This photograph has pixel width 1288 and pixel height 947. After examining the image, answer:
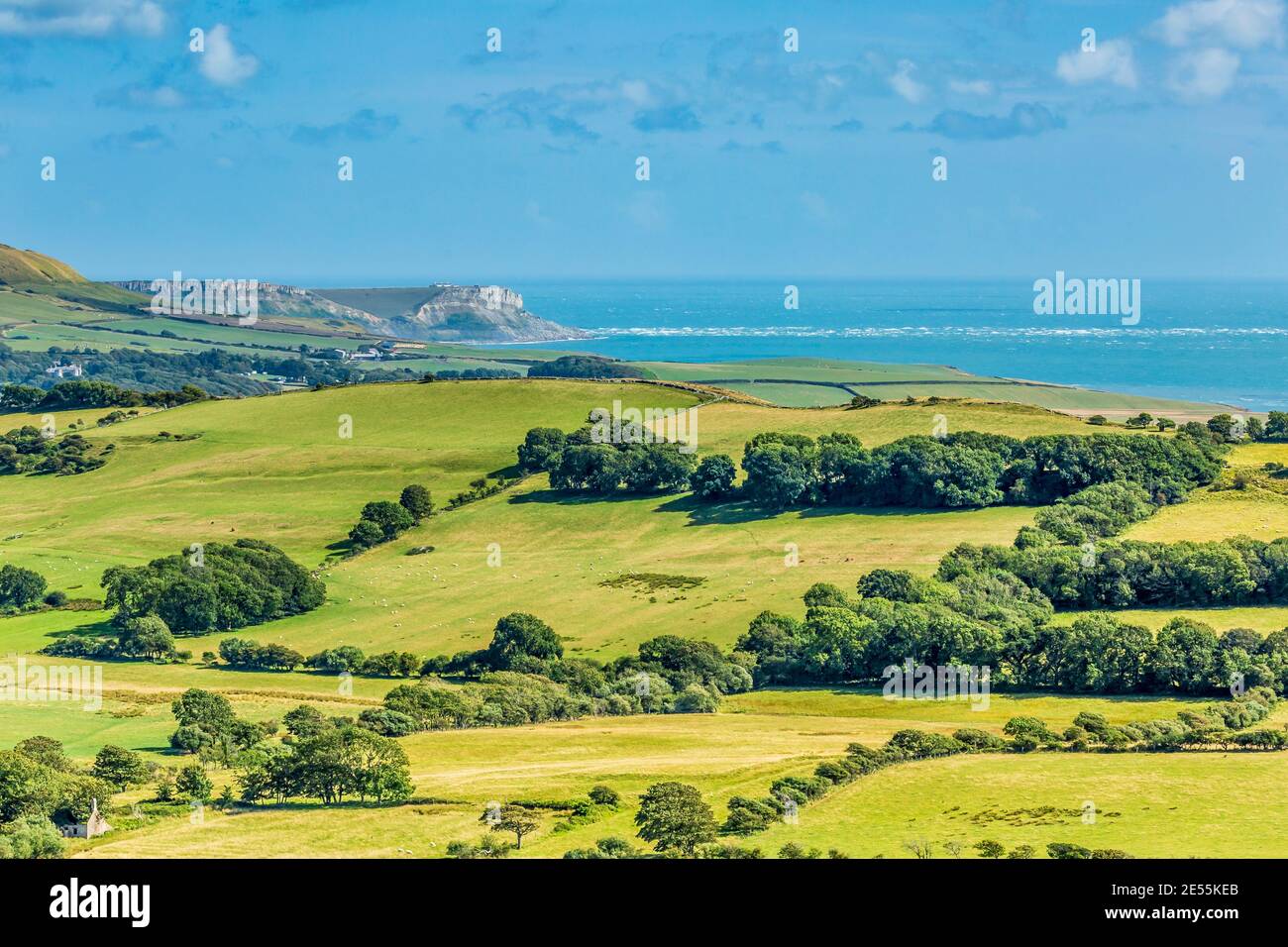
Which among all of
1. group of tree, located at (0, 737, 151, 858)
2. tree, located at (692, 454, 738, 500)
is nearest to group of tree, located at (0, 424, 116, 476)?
tree, located at (692, 454, 738, 500)

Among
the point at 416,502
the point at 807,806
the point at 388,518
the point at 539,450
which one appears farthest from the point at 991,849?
the point at 539,450

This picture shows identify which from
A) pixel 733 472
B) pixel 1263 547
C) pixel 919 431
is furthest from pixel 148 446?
pixel 1263 547

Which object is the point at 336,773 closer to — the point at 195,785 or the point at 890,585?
the point at 195,785

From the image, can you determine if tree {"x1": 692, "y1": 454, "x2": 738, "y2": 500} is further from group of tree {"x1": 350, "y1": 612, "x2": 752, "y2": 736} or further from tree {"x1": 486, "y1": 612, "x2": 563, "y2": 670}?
tree {"x1": 486, "y1": 612, "x2": 563, "y2": 670}

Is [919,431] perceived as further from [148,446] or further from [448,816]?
[448,816]

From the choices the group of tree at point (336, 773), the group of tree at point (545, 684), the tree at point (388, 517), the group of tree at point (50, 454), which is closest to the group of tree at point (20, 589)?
the tree at point (388, 517)

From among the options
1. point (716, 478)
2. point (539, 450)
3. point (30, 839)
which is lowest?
point (30, 839)
